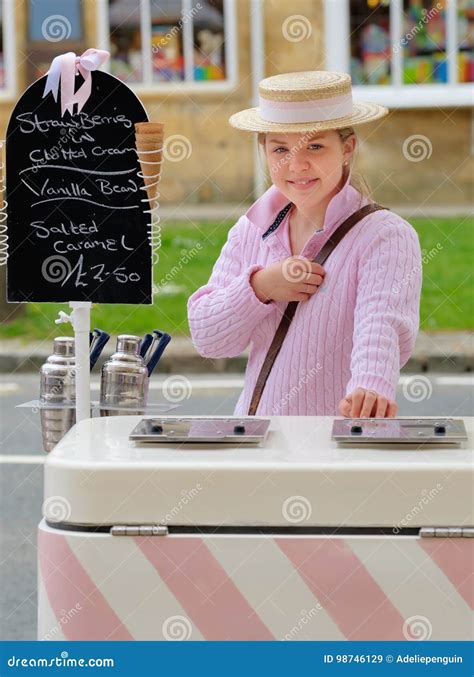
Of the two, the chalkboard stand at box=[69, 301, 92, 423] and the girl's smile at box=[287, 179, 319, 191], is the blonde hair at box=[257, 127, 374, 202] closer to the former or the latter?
the girl's smile at box=[287, 179, 319, 191]

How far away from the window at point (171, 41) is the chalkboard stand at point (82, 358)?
16.7 m

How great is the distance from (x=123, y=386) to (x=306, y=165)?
0.65m

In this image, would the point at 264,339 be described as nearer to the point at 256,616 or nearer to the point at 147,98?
the point at 256,616

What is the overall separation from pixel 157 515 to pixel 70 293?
1021 mm

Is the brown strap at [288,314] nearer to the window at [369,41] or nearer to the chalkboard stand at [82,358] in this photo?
the chalkboard stand at [82,358]

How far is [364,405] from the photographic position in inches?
117

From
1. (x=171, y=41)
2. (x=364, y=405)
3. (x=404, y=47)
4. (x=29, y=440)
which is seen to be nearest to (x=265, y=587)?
(x=364, y=405)

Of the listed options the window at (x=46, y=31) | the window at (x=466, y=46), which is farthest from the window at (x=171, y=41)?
the window at (x=466, y=46)

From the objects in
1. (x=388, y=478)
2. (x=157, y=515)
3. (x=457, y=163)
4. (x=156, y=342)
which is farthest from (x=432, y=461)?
(x=457, y=163)

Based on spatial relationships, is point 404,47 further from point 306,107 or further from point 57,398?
point 57,398

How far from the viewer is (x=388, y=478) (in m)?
2.29

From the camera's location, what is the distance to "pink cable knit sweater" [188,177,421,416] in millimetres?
A: 3172

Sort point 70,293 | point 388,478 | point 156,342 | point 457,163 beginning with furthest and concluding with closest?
point 457,163 → point 156,342 → point 70,293 → point 388,478

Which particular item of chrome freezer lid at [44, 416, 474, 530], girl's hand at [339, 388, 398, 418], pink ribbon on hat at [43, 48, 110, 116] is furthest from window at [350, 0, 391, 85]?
chrome freezer lid at [44, 416, 474, 530]
